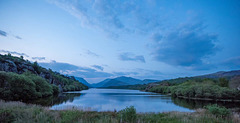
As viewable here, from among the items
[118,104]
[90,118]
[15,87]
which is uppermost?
[15,87]

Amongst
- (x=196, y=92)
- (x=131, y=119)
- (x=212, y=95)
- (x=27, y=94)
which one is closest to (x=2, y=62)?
(x=27, y=94)

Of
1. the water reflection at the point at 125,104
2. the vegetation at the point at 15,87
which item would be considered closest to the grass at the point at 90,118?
the water reflection at the point at 125,104

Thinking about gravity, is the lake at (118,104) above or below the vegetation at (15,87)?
below

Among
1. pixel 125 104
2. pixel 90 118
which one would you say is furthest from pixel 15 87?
pixel 90 118

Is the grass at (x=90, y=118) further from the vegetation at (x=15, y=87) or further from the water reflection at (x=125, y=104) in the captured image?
the vegetation at (x=15, y=87)

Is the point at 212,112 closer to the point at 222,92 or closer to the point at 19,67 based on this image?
the point at 222,92

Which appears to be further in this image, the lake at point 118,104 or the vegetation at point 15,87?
the vegetation at point 15,87

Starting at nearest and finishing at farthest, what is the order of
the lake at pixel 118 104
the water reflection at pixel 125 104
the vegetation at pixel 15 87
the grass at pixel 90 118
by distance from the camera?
the grass at pixel 90 118, the lake at pixel 118 104, the water reflection at pixel 125 104, the vegetation at pixel 15 87

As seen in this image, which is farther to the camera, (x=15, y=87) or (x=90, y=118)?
(x=15, y=87)

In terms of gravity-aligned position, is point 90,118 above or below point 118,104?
above

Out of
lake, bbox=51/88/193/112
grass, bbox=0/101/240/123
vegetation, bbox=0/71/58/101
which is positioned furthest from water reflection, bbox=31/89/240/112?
grass, bbox=0/101/240/123

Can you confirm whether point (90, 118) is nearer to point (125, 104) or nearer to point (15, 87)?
point (125, 104)

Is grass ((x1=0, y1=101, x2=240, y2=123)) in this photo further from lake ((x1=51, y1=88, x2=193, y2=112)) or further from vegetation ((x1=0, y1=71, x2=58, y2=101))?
vegetation ((x1=0, y1=71, x2=58, y2=101))

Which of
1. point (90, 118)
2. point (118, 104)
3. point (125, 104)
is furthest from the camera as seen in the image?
point (125, 104)
